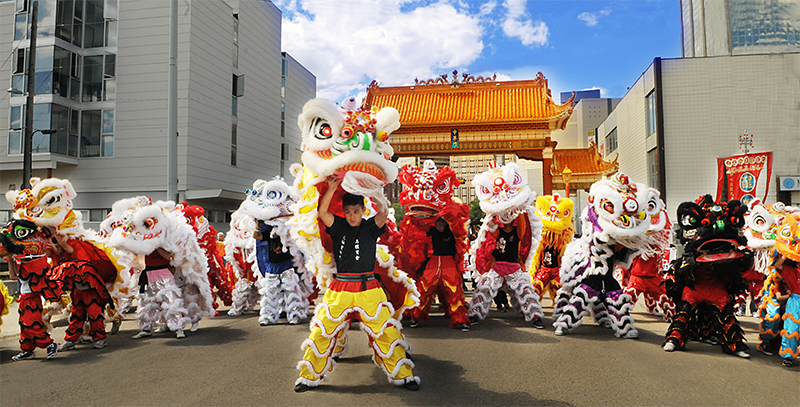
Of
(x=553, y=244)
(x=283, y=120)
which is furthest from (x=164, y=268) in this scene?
(x=283, y=120)

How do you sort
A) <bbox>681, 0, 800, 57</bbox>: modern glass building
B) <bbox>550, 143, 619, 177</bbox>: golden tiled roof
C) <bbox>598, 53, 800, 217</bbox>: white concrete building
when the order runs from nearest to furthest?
<bbox>598, 53, 800, 217</bbox>: white concrete building
<bbox>681, 0, 800, 57</bbox>: modern glass building
<bbox>550, 143, 619, 177</bbox>: golden tiled roof

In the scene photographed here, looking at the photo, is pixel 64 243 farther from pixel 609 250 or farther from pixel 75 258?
pixel 609 250

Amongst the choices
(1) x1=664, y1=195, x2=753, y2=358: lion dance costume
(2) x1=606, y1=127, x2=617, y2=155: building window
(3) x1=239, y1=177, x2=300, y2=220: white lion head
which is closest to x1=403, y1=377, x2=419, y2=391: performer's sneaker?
(1) x1=664, y1=195, x2=753, y2=358: lion dance costume

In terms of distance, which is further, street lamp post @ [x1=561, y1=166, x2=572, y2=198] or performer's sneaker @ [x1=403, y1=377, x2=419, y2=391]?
street lamp post @ [x1=561, y1=166, x2=572, y2=198]

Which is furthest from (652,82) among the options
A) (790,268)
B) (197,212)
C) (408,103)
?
(197,212)

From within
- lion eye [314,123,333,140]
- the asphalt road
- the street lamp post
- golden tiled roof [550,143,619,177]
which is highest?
golden tiled roof [550,143,619,177]

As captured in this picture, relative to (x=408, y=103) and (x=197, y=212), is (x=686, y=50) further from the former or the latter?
(x=197, y=212)

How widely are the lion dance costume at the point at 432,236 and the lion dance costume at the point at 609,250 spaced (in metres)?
1.27

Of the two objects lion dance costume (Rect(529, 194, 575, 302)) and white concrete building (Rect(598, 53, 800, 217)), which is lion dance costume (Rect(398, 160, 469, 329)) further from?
white concrete building (Rect(598, 53, 800, 217))

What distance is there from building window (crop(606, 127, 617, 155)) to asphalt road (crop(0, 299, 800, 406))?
60.8ft

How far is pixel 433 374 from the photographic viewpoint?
13.2ft

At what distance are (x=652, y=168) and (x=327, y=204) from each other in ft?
53.9

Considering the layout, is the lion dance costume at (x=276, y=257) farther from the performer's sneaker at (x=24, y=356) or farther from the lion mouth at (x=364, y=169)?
the lion mouth at (x=364, y=169)

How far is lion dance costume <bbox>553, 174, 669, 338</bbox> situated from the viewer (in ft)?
16.6
